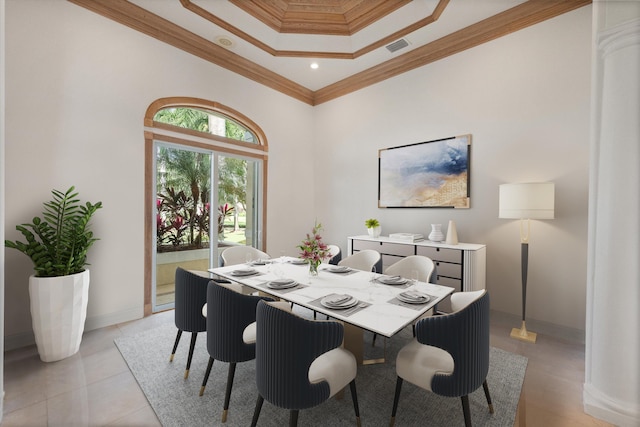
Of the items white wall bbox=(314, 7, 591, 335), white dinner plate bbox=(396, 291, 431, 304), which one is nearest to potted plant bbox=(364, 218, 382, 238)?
white wall bbox=(314, 7, 591, 335)

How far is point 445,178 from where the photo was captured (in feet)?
12.8

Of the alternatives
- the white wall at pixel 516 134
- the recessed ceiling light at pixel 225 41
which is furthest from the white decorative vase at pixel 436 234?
the recessed ceiling light at pixel 225 41

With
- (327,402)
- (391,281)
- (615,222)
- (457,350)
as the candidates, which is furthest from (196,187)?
(615,222)

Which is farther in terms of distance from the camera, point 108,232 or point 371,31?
point 371,31

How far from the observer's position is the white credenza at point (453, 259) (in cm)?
323

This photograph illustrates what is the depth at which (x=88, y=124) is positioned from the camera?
309cm

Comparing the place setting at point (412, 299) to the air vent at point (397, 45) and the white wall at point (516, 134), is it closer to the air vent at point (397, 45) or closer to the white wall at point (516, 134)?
the white wall at point (516, 134)

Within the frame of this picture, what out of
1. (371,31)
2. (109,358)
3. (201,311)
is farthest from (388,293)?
(371,31)

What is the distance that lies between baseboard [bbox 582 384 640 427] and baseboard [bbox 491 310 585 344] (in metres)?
1.27

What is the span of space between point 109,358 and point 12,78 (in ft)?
9.36

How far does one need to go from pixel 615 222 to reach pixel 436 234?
195 cm

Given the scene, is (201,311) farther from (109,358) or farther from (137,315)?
(137,315)

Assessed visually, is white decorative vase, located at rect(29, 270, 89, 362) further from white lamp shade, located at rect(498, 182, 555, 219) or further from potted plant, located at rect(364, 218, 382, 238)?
white lamp shade, located at rect(498, 182, 555, 219)

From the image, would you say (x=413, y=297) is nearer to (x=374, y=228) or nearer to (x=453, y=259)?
(x=453, y=259)
